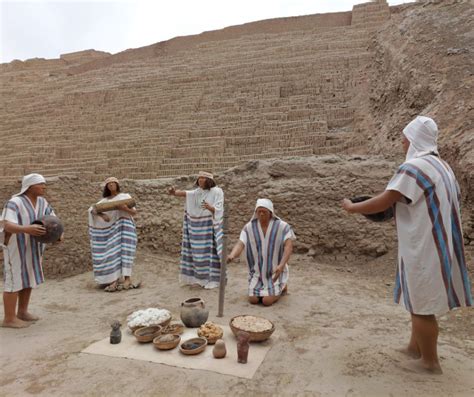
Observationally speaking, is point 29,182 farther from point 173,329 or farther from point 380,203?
point 380,203

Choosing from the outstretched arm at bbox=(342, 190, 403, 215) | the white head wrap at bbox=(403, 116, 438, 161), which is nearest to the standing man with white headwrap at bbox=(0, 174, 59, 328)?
the outstretched arm at bbox=(342, 190, 403, 215)

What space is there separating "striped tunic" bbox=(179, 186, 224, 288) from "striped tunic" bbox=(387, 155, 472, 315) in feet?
8.73

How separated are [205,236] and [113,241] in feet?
3.94

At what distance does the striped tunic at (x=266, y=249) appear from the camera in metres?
3.89

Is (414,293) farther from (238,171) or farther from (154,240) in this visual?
(154,240)

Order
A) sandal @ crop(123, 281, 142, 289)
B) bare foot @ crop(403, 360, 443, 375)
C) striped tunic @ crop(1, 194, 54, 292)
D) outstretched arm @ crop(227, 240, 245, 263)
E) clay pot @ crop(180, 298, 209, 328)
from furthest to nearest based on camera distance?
sandal @ crop(123, 281, 142, 289) < outstretched arm @ crop(227, 240, 245, 263) < striped tunic @ crop(1, 194, 54, 292) < clay pot @ crop(180, 298, 209, 328) < bare foot @ crop(403, 360, 443, 375)

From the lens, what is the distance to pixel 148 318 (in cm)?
301

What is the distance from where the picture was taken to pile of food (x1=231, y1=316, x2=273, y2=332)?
109 inches

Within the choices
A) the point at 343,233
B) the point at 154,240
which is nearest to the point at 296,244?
the point at 343,233

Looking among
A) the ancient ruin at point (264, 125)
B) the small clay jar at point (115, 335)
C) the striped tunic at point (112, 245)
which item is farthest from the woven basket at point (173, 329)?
the ancient ruin at point (264, 125)

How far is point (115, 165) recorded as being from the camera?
26.3 ft

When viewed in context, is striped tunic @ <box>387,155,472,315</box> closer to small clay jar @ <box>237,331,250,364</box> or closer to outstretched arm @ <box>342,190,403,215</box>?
outstretched arm @ <box>342,190,403,215</box>

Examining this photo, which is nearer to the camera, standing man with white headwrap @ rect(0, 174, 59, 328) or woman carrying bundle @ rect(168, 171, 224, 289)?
standing man with white headwrap @ rect(0, 174, 59, 328)

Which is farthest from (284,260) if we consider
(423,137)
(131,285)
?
(131,285)
